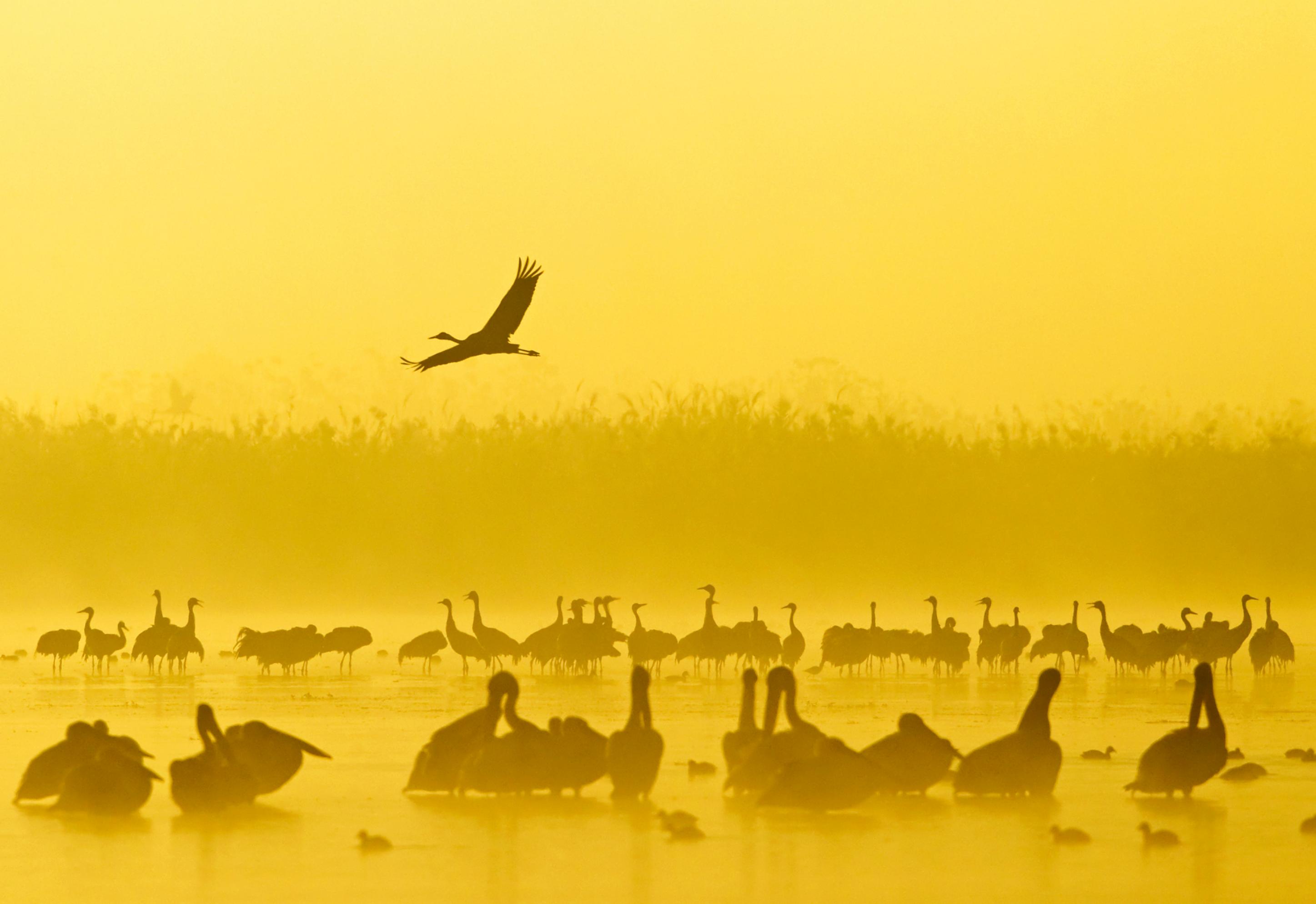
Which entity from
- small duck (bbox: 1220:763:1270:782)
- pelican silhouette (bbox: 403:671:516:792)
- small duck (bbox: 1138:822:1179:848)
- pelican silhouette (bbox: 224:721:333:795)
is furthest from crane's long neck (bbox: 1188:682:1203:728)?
pelican silhouette (bbox: 224:721:333:795)

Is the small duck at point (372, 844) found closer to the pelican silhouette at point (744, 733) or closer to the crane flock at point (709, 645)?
the pelican silhouette at point (744, 733)

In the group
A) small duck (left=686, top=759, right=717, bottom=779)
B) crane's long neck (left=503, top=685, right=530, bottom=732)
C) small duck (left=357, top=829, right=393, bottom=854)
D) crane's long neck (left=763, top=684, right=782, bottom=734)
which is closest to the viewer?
small duck (left=357, top=829, right=393, bottom=854)

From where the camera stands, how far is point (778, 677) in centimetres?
1305

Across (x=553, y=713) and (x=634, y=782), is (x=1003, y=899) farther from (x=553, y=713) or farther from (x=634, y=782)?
(x=553, y=713)

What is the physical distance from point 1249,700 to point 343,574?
165 ft

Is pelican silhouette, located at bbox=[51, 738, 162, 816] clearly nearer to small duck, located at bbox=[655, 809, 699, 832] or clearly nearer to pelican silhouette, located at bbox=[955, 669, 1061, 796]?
small duck, located at bbox=[655, 809, 699, 832]

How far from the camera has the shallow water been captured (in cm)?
984

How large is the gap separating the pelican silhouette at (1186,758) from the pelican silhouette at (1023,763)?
23.5 inches

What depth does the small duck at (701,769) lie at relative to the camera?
1410 cm

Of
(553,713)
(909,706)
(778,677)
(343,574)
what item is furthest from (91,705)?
(343,574)

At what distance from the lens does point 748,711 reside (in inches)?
528

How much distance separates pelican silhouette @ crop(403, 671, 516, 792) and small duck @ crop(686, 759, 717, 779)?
71.9 inches

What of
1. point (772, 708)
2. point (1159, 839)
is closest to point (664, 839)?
point (772, 708)

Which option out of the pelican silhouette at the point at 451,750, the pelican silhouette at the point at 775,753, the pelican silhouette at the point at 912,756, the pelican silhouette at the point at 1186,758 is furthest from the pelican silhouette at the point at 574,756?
the pelican silhouette at the point at 1186,758
